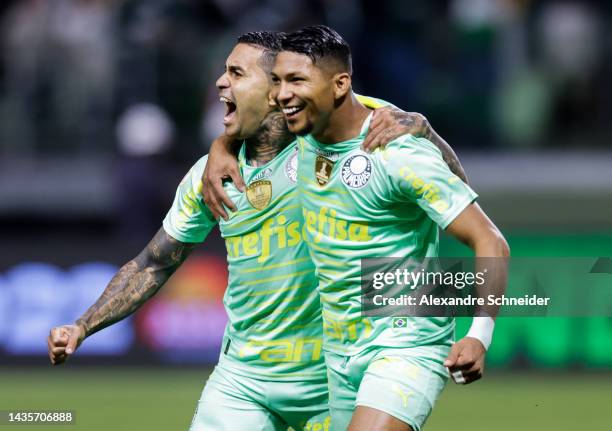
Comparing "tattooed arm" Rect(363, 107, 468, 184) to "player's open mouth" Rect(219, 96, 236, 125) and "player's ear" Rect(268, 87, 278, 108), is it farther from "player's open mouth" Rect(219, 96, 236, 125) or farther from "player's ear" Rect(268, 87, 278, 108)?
"player's open mouth" Rect(219, 96, 236, 125)

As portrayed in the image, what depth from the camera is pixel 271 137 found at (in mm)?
6973

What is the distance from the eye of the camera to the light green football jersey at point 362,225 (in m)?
6.18

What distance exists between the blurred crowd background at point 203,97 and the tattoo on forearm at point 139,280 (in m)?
6.34

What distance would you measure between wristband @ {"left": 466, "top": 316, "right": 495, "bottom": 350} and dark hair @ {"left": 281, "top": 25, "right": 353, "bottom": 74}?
1296 millimetres

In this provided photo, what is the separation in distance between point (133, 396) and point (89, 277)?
1.48m

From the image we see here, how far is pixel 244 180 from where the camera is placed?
22.7 ft

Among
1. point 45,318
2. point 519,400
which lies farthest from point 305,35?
point 45,318

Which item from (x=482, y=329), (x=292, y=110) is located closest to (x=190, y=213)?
(x=292, y=110)

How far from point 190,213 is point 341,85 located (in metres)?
1.16

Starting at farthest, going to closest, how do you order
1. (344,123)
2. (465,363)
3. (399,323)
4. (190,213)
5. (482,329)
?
(190,213)
(344,123)
(399,323)
(482,329)
(465,363)

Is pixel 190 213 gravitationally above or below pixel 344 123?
below

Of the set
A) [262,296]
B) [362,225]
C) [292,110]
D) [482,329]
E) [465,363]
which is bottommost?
[465,363]

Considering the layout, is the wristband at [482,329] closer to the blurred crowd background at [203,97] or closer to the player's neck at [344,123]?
the player's neck at [344,123]

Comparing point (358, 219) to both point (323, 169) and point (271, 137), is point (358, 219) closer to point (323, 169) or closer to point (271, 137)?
point (323, 169)
